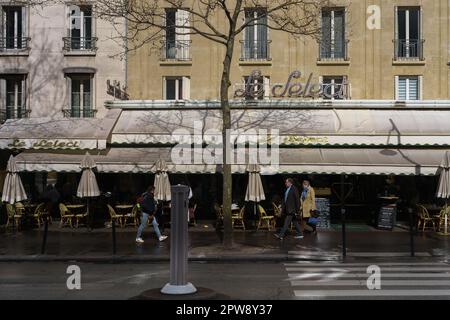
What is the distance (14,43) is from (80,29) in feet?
8.66

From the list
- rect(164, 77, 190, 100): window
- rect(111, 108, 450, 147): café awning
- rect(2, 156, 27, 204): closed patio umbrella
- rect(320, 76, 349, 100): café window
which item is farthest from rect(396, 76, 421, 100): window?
rect(2, 156, 27, 204): closed patio umbrella

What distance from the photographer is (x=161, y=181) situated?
17.3 metres

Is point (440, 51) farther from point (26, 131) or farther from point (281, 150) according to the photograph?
point (26, 131)

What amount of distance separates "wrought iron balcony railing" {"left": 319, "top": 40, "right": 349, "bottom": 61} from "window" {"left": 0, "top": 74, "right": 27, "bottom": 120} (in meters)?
11.5

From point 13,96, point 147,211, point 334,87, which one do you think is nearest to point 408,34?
point 334,87

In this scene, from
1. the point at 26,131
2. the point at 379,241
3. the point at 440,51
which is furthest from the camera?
the point at 440,51

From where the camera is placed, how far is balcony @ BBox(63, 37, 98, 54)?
22172 millimetres

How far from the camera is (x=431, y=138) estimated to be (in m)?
18.7

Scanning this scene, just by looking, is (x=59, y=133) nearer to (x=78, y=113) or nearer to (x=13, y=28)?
(x=78, y=113)

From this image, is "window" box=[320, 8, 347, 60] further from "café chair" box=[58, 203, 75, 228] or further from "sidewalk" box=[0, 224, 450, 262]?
"café chair" box=[58, 203, 75, 228]

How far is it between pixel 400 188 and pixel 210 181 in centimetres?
680

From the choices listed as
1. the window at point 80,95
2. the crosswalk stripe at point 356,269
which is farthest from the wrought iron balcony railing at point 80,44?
the crosswalk stripe at point 356,269
